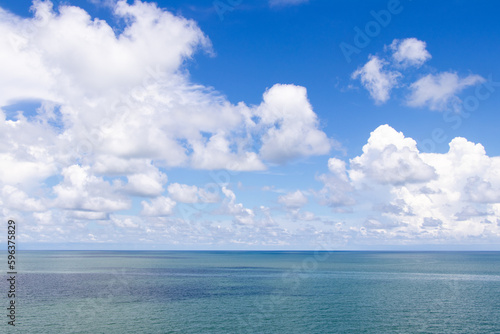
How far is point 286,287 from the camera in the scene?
118 metres

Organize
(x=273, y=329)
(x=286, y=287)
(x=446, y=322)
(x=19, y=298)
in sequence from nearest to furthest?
(x=273, y=329), (x=446, y=322), (x=19, y=298), (x=286, y=287)

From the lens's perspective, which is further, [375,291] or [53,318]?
[375,291]

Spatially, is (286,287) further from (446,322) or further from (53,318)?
(53,318)

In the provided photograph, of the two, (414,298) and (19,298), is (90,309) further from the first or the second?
(414,298)

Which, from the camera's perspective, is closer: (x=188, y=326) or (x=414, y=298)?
(x=188, y=326)

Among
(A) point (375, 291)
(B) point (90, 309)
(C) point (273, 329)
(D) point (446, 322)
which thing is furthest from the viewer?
(A) point (375, 291)

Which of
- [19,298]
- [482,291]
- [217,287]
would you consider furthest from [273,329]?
[482,291]

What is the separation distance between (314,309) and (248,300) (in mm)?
18594

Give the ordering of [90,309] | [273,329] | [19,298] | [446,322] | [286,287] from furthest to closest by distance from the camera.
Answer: [286,287] < [19,298] < [90,309] < [446,322] < [273,329]

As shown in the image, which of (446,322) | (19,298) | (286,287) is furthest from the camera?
(286,287)

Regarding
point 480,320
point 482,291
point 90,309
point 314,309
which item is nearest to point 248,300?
point 314,309

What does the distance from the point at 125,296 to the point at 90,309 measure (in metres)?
17.4

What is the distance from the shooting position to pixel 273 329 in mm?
65938

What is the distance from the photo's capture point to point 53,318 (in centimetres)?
7188
